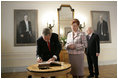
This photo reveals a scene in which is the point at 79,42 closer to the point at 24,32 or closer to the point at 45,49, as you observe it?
the point at 45,49

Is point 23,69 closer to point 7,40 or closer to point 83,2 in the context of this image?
point 7,40

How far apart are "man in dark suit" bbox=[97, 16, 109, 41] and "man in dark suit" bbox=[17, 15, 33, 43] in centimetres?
261

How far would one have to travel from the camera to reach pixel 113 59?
16.6 feet

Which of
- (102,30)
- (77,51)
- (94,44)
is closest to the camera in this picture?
(77,51)

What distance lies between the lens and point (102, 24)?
4902mm

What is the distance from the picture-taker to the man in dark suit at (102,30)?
4859 mm

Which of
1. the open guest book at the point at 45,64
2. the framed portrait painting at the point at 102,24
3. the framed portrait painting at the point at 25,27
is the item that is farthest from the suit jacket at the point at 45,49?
the framed portrait painting at the point at 102,24

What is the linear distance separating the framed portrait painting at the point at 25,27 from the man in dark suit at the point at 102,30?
7.92 ft

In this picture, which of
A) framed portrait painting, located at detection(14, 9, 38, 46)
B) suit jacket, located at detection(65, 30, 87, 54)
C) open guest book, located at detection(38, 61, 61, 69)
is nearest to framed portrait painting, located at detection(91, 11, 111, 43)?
framed portrait painting, located at detection(14, 9, 38, 46)

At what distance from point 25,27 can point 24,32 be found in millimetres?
176

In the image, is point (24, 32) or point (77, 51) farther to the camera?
point (24, 32)

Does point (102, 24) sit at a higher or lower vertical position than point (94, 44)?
higher

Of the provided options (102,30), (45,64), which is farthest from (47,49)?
(102,30)

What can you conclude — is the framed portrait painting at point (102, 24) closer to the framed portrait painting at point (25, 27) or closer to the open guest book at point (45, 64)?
the framed portrait painting at point (25, 27)
